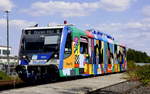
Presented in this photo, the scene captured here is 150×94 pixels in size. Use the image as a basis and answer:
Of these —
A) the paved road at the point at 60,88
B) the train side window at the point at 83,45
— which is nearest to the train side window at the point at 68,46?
the paved road at the point at 60,88

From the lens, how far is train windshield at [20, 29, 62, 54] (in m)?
A: 16.7

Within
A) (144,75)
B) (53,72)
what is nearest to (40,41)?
(53,72)

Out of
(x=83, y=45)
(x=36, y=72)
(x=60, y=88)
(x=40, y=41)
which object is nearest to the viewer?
(x=60, y=88)

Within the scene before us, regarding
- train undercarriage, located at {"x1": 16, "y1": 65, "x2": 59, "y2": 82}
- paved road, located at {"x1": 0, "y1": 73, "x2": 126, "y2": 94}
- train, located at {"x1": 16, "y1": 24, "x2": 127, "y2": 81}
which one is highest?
train, located at {"x1": 16, "y1": 24, "x2": 127, "y2": 81}

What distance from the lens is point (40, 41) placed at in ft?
55.9

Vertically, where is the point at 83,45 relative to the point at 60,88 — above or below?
above

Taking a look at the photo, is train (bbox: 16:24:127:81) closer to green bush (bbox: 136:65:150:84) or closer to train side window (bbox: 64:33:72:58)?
train side window (bbox: 64:33:72:58)

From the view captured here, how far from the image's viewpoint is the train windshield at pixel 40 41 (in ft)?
54.7

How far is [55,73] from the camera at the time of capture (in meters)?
16.2

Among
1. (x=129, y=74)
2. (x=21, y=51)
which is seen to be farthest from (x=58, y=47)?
(x=129, y=74)

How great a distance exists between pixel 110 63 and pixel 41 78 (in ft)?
36.4

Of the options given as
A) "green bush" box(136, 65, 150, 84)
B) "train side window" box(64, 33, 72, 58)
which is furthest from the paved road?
"green bush" box(136, 65, 150, 84)

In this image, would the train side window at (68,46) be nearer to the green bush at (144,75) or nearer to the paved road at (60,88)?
the paved road at (60,88)

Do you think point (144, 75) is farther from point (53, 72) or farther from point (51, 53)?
point (51, 53)
